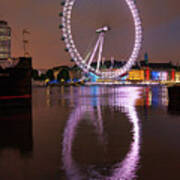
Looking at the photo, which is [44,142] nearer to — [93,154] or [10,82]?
[93,154]

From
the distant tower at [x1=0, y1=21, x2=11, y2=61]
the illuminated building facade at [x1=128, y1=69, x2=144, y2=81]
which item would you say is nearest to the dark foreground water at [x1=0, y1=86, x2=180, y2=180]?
the distant tower at [x1=0, y1=21, x2=11, y2=61]

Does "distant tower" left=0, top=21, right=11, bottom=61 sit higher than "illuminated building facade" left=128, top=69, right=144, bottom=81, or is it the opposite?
"distant tower" left=0, top=21, right=11, bottom=61

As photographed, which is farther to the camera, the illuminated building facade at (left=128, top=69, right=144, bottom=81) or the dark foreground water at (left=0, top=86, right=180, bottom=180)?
the illuminated building facade at (left=128, top=69, right=144, bottom=81)

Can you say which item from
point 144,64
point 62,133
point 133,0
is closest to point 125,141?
point 62,133

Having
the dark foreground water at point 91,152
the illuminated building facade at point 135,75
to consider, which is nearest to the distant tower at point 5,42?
the dark foreground water at point 91,152

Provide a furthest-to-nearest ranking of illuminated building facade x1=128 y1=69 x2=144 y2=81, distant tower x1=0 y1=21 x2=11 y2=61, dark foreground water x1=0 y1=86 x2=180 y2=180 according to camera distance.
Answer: illuminated building facade x1=128 y1=69 x2=144 y2=81, distant tower x1=0 y1=21 x2=11 y2=61, dark foreground water x1=0 y1=86 x2=180 y2=180

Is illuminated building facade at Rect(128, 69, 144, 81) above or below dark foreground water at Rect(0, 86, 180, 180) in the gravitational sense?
above

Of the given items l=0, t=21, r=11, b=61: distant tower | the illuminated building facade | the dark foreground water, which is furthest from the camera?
the illuminated building facade

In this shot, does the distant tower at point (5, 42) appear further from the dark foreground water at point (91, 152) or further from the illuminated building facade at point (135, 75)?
the illuminated building facade at point (135, 75)

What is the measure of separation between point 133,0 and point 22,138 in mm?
38868

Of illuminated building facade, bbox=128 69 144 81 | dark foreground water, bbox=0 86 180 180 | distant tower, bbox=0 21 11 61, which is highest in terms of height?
distant tower, bbox=0 21 11 61

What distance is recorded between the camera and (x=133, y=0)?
147 feet

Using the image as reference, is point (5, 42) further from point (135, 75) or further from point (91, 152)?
point (135, 75)

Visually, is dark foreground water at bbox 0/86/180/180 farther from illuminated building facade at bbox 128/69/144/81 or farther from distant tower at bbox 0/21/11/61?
illuminated building facade at bbox 128/69/144/81
